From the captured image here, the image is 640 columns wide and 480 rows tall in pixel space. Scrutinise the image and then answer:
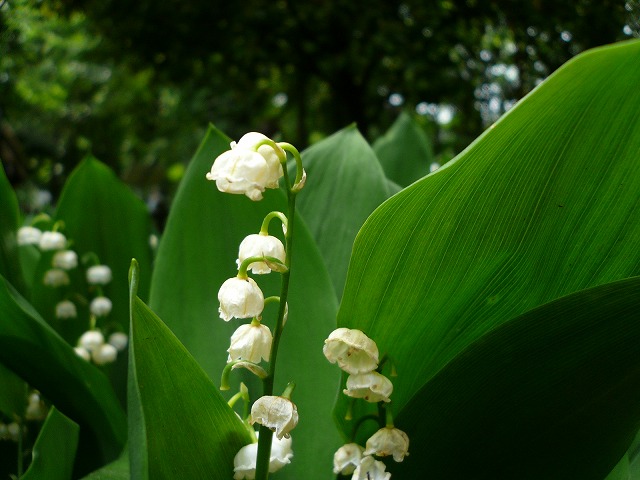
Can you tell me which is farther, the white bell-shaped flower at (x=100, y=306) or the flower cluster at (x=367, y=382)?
the white bell-shaped flower at (x=100, y=306)

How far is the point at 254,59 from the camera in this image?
6.85ft

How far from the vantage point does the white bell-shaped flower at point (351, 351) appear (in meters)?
0.41

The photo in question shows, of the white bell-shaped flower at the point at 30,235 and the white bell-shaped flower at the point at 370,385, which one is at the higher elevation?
the white bell-shaped flower at the point at 30,235

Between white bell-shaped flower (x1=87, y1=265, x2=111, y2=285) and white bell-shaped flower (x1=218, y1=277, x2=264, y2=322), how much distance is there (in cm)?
44

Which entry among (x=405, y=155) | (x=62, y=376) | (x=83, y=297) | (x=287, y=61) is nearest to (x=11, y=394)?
(x=62, y=376)

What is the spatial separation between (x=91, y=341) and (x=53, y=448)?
11.6 inches

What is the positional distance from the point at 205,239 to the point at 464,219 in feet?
0.89

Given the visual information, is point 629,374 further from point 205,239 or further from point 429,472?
point 205,239

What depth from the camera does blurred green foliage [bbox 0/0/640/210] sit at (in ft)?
3.37

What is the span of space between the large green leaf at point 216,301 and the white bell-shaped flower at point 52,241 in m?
0.24

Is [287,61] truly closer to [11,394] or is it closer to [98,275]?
[98,275]

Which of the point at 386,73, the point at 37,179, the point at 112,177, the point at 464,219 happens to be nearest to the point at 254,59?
the point at 386,73

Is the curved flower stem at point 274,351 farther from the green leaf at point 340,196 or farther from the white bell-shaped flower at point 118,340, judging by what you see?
the white bell-shaped flower at point 118,340

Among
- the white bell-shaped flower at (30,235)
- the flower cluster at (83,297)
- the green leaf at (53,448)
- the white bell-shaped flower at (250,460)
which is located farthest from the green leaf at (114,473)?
the white bell-shaped flower at (30,235)
